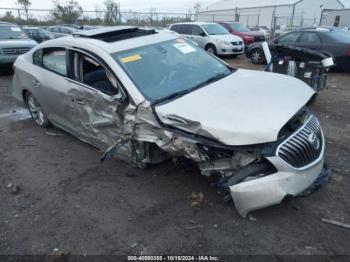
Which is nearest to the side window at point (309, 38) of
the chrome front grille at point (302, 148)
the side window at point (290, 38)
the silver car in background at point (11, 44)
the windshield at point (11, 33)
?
the side window at point (290, 38)

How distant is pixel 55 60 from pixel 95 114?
4.48ft

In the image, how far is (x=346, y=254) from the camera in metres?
2.56

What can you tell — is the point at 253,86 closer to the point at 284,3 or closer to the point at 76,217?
the point at 76,217

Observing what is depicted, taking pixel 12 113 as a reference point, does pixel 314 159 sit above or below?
above

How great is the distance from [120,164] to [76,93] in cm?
111

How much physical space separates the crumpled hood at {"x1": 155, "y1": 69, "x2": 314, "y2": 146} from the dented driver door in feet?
2.21

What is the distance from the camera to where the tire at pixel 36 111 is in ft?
17.2

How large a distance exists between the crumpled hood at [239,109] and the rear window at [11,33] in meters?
9.91

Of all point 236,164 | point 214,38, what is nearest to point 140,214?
point 236,164

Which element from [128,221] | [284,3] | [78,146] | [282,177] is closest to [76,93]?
[78,146]

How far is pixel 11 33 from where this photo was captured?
1089 centimetres

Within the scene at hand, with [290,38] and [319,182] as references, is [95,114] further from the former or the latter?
[290,38]

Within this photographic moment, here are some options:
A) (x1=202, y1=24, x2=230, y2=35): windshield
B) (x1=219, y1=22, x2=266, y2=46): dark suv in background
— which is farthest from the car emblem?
(x1=219, y1=22, x2=266, y2=46): dark suv in background

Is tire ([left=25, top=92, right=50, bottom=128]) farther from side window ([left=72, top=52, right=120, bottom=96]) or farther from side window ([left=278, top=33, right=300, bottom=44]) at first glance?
side window ([left=278, top=33, right=300, bottom=44])
